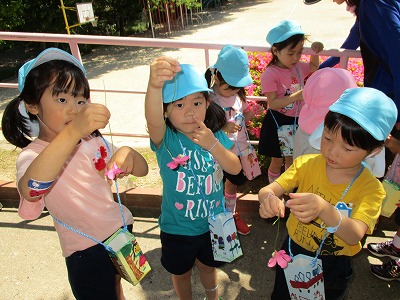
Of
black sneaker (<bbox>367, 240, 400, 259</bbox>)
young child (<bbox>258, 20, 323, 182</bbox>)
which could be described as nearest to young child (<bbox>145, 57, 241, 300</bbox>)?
young child (<bbox>258, 20, 323, 182</bbox>)

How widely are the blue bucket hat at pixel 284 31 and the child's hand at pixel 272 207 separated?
161 centimetres

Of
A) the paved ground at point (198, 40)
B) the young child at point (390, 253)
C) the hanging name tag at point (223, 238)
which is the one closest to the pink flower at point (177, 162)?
the hanging name tag at point (223, 238)

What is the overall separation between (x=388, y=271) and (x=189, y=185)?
1623 millimetres

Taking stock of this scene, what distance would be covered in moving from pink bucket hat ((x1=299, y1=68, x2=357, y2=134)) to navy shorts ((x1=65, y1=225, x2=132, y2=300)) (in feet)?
4.31

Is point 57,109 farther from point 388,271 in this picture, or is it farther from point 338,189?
point 388,271

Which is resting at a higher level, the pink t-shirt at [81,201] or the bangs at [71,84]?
the bangs at [71,84]

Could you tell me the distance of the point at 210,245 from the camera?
86.1 inches

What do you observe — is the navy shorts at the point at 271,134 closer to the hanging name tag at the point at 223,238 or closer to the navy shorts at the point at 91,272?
the hanging name tag at the point at 223,238

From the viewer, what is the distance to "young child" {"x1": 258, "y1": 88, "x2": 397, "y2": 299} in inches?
61.8

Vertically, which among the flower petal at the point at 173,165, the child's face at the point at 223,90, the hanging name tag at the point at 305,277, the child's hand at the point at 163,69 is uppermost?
the child's hand at the point at 163,69

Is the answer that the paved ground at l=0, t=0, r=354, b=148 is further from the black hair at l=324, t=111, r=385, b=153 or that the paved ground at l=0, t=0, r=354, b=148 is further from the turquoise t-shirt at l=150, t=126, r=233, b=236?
the black hair at l=324, t=111, r=385, b=153

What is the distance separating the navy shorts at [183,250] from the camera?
6.98 ft

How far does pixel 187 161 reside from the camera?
2.04m

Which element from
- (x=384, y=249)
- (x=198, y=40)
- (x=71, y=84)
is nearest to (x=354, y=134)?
(x=71, y=84)
